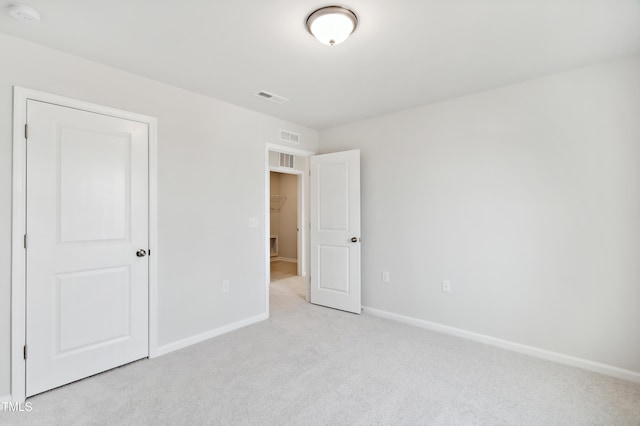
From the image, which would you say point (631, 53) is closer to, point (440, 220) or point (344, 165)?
point (440, 220)

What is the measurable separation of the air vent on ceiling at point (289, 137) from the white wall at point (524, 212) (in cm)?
110

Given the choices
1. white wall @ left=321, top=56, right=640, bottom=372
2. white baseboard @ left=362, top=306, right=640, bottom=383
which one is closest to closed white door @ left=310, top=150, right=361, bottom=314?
white wall @ left=321, top=56, right=640, bottom=372

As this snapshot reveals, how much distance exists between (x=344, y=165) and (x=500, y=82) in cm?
188

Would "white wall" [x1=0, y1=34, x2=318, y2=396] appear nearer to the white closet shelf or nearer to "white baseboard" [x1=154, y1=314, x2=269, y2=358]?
"white baseboard" [x1=154, y1=314, x2=269, y2=358]

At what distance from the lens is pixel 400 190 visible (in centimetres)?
366

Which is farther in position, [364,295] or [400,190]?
[364,295]

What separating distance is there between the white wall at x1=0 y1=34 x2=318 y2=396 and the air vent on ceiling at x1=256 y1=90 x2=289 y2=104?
1.41ft

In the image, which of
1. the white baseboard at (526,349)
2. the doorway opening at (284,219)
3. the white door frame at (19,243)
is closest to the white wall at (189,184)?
the white door frame at (19,243)

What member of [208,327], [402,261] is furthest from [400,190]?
[208,327]

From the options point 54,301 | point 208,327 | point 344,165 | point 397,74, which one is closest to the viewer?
point 54,301

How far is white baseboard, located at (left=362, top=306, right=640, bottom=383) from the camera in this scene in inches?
94.6

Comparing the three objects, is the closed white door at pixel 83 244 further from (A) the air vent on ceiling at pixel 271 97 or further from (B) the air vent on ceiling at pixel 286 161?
(B) the air vent on ceiling at pixel 286 161

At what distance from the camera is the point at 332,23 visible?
1838 mm

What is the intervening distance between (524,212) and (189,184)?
3.20 meters
